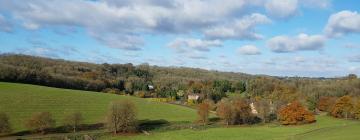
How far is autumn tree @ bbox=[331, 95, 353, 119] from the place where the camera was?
10830cm

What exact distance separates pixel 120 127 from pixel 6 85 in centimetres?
4437

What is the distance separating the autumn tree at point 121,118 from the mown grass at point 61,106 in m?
9.32

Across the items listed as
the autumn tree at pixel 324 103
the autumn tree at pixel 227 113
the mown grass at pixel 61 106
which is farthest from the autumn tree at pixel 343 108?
the mown grass at pixel 61 106

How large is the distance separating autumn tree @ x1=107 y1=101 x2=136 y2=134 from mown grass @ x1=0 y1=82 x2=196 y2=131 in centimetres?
932

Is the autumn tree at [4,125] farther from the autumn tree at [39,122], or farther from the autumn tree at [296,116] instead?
the autumn tree at [296,116]

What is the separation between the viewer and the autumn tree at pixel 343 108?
108300 mm

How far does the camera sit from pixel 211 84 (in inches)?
7712

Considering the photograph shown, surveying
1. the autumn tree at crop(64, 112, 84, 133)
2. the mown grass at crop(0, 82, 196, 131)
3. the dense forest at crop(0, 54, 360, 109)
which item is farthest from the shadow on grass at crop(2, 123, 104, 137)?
the dense forest at crop(0, 54, 360, 109)

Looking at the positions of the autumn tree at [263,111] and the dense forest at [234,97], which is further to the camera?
the autumn tree at [263,111]

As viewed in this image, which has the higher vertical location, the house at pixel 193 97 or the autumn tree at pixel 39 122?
the house at pixel 193 97

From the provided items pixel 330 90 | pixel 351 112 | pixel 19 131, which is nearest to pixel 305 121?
pixel 351 112

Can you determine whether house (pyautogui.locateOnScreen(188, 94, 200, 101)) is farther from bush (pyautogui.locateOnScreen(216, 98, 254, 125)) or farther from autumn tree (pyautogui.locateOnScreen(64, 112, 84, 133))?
autumn tree (pyautogui.locateOnScreen(64, 112, 84, 133))

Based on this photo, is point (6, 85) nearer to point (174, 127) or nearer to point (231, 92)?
point (174, 127)

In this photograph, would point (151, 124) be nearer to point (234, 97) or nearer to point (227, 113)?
point (227, 113)
